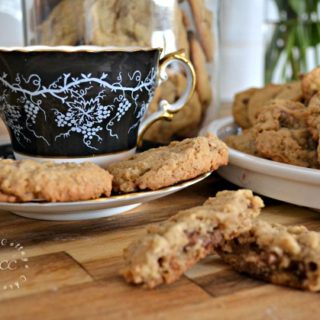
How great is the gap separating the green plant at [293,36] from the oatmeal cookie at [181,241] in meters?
1.68

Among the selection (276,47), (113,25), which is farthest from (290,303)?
(276,47)

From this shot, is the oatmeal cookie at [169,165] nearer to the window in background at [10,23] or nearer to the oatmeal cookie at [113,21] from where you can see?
the oatmeal cookie at [113,21]

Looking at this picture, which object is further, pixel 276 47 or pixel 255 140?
pixel 276 47

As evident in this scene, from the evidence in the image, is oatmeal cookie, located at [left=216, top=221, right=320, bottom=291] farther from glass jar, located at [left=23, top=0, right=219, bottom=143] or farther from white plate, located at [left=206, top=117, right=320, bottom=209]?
glass jar, located at [left=23, top=0, right=219, bottom=143]

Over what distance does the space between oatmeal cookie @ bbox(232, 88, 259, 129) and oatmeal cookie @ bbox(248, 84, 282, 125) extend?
0.5 inches

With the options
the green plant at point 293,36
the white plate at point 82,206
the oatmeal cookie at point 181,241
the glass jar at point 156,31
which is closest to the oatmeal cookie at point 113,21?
the glass jar at point 156,31

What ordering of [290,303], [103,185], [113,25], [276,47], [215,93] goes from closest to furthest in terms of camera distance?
[290,303] → [103,185] → [113,25] → [215,93] → [276,47]

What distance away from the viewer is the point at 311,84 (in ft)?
2.45

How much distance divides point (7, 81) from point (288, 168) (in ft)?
1.07

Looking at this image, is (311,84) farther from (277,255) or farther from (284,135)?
(277,255)

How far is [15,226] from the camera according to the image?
603 mm

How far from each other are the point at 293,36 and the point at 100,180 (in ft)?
5.60

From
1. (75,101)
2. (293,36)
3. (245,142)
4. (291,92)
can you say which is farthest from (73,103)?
(293,36)

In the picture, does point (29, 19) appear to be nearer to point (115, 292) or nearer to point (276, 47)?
point (115, 292)
